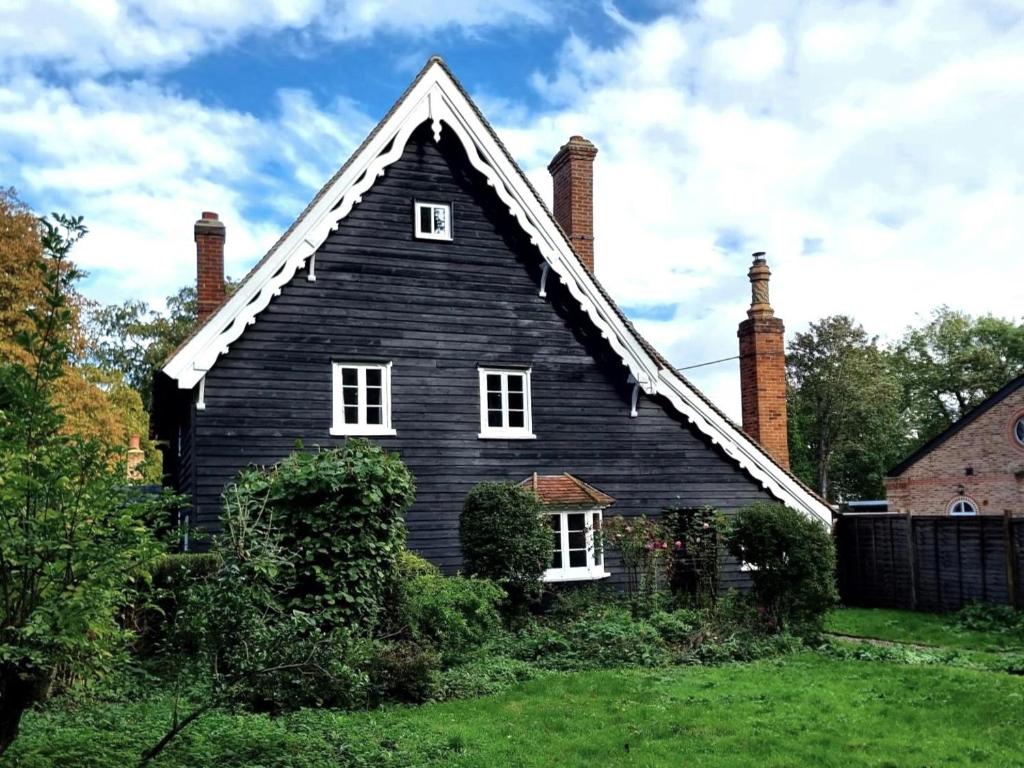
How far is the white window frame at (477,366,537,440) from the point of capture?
18.3 m

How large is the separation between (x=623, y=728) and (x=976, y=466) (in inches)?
1126

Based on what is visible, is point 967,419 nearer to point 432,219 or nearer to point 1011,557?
point 1011,557

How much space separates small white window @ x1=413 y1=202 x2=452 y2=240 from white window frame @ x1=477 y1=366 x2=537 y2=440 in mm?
2708

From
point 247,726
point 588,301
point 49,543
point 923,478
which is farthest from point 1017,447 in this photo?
point 49,543

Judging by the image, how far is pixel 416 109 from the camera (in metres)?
17.9

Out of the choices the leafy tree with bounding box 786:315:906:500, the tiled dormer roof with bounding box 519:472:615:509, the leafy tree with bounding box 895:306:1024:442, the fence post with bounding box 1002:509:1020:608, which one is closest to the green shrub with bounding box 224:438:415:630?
the tiled dormer roof with bounding box 519:472:615:509

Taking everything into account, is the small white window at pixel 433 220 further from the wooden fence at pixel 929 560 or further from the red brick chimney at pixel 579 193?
the wooden fence at pixel 929 560

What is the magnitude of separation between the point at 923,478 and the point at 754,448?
19.3 meters

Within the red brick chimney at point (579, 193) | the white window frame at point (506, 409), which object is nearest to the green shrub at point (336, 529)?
the white window frame at point (506, 409)

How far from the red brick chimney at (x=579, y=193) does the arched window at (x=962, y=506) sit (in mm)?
20472

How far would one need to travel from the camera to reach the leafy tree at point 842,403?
6131 cm

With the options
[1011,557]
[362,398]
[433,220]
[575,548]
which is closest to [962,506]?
[1011,557]

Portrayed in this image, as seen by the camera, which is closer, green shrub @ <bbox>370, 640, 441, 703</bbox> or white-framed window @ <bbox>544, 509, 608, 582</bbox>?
green shrub @ <bbox>370, 640, 441, 703</bbox>

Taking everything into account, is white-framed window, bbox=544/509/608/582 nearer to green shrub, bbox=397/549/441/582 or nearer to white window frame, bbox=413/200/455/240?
green shrub, bbox=397/549/441/582
